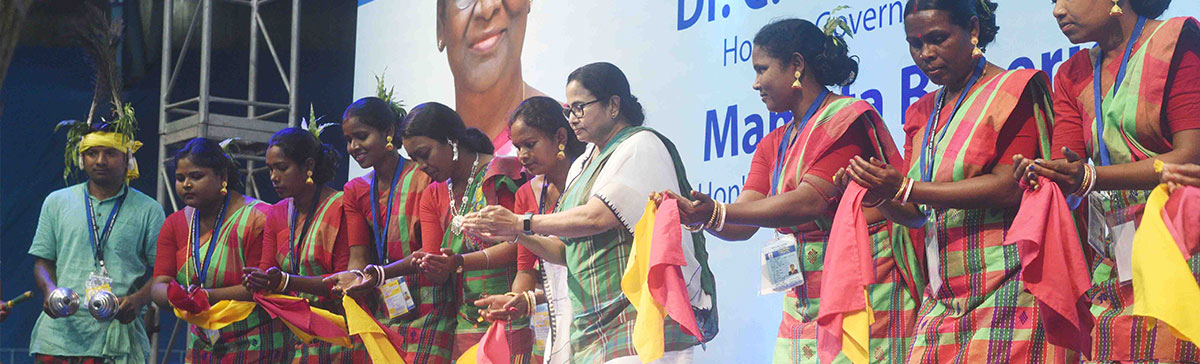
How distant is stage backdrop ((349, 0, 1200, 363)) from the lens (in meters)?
4.18

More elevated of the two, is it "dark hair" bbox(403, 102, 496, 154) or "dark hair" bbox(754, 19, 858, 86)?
"dark hair" bbox(754, 19, 858, 86)

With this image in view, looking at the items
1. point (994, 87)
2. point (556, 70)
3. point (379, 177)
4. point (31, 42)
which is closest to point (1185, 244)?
point (994, 87)

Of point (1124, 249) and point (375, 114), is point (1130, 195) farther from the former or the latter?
point (375, 114)

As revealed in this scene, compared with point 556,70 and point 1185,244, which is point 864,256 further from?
point 556,70

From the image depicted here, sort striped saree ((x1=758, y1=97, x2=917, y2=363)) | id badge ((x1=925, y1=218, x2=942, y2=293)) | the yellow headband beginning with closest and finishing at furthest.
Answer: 1. id badge ((x1=925, y1=218, x2=942, y2=293))
2. striped saree ((x1=758, y1=97, x2=917, y2=363))
3. the yellow headband

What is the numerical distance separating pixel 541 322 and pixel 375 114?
129 cm

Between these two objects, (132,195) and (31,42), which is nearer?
(132,195)

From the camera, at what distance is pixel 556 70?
236 inches

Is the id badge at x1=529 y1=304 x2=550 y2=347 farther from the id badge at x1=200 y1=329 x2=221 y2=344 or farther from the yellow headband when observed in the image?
the yellow headband

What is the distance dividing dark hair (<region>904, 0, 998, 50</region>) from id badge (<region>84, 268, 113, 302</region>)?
14.2ft

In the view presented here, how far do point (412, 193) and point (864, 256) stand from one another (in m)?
2.28

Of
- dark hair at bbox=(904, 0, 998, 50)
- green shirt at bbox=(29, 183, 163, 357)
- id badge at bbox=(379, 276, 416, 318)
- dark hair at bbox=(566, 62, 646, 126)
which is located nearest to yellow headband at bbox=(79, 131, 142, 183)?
green shirt at bbox=(29, 183, 163, 357)

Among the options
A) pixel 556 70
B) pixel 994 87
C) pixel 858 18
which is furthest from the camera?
pixel 556 70

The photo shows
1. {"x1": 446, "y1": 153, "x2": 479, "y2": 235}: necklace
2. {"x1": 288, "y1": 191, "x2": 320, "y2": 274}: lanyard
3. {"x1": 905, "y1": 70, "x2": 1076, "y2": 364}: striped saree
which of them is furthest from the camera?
{"x1": 288, "y1": 191, "x2": 320, "y2": 274}: lanyard
